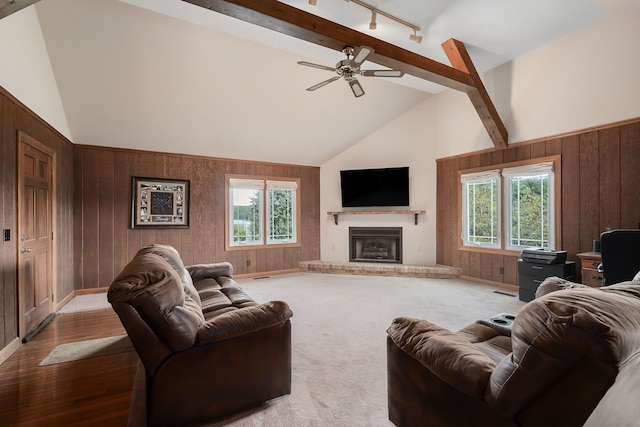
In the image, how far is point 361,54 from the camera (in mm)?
2844

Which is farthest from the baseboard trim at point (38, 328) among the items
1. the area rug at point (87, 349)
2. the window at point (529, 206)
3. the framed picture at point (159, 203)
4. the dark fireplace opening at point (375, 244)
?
the window at point (529, 206)

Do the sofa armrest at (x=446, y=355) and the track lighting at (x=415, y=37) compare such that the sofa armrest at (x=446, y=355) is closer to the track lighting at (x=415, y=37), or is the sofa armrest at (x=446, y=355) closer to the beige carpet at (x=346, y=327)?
the beige carpet at (x=346, y=327)

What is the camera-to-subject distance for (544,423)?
97 cm

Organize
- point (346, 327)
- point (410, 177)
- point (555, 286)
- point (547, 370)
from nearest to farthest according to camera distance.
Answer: point (547, 370) → point (555, 286) → point (346, 327) → point (410, 177)

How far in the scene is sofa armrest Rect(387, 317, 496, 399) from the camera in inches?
46.1

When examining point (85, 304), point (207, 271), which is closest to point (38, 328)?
point (85, 304)

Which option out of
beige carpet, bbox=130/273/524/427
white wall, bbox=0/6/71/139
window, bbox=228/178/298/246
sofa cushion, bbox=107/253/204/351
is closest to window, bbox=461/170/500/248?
beige carpet, bbox=130/273/524/427

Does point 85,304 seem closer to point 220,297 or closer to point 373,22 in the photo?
point 220,297

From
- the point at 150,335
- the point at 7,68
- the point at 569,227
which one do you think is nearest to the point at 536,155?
the point at 569,227

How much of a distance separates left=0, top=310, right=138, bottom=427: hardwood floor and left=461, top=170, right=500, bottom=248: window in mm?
5325

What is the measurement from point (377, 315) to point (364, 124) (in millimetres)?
3827

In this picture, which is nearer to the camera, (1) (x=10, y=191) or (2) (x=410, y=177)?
(1) (x=10, y=191)

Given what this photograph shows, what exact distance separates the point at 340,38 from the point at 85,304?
469 cm

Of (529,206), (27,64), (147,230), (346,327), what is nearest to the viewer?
(27,64)
